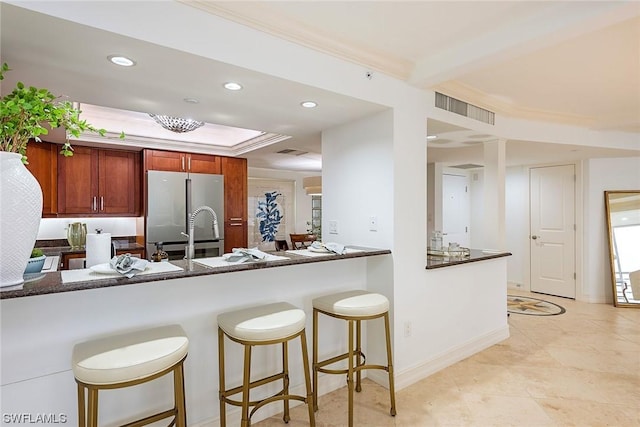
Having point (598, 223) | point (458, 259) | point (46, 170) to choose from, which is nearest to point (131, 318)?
point (458, 259)

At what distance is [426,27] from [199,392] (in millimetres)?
2547

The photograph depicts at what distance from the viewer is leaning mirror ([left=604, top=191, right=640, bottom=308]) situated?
4836 millimetres

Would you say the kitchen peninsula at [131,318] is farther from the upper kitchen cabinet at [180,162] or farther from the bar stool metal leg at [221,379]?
the upper kitchen cabinet at [180,162]

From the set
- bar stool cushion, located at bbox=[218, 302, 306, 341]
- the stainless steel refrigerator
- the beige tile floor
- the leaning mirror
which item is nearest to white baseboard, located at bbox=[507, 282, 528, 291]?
the leaning mirror

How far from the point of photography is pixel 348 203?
2896 millimetres

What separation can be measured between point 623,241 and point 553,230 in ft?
2.78

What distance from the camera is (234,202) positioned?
514 cm

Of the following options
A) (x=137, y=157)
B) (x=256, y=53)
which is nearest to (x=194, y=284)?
(x=256, y=53)

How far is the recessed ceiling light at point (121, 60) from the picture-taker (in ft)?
5.62

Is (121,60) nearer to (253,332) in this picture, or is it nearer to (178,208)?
(253,332)

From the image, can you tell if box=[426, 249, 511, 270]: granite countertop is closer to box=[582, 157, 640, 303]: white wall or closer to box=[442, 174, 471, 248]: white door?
box=[442, 174, 471, 248]: white door

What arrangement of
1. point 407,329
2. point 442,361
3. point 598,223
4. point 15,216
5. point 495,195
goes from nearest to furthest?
point 15,216, point 407,329, point 442,361, point 495,195, point 598,223

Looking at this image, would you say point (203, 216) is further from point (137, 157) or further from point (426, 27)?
point (426, 27)

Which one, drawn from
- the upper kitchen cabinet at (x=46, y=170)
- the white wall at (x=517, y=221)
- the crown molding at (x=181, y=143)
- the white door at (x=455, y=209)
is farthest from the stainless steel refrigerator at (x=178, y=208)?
the white wall at (x=517, y=221)
